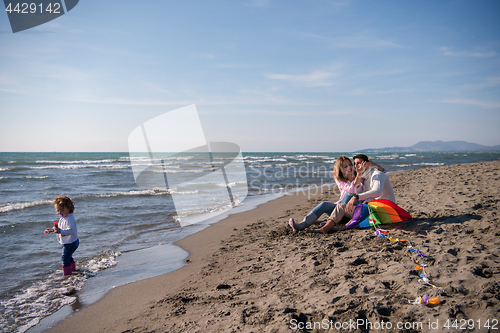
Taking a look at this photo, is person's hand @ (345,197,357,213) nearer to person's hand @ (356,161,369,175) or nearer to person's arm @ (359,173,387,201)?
person's arm @ (359,173,387,201)

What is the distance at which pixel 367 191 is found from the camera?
4.58 meters

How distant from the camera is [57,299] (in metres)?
3.59

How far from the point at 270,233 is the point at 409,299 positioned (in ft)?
11.2

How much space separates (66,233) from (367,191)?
522cm

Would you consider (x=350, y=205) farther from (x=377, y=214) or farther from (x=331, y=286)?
(x=331, y=286)

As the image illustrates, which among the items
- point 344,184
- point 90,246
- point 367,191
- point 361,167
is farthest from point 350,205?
point 90,246

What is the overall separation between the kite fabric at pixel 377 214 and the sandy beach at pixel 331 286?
13 centimetres

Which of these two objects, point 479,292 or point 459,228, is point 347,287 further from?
point 459,228

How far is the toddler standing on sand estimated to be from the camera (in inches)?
171

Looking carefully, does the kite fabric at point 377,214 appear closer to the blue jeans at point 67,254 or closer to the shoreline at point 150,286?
the shoreline at point 150,286

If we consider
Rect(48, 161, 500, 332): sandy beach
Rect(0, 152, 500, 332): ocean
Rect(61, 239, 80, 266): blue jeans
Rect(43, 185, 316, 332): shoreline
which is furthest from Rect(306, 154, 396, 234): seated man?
Rect(61, 239, 80, 266): blue jeans

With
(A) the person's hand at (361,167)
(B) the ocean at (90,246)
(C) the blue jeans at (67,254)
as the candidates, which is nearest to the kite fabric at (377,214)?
(A) the person's hand at (361,167)

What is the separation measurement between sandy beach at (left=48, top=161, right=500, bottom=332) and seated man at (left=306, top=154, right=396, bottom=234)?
0.88ft

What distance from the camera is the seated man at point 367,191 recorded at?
14.6 ft
